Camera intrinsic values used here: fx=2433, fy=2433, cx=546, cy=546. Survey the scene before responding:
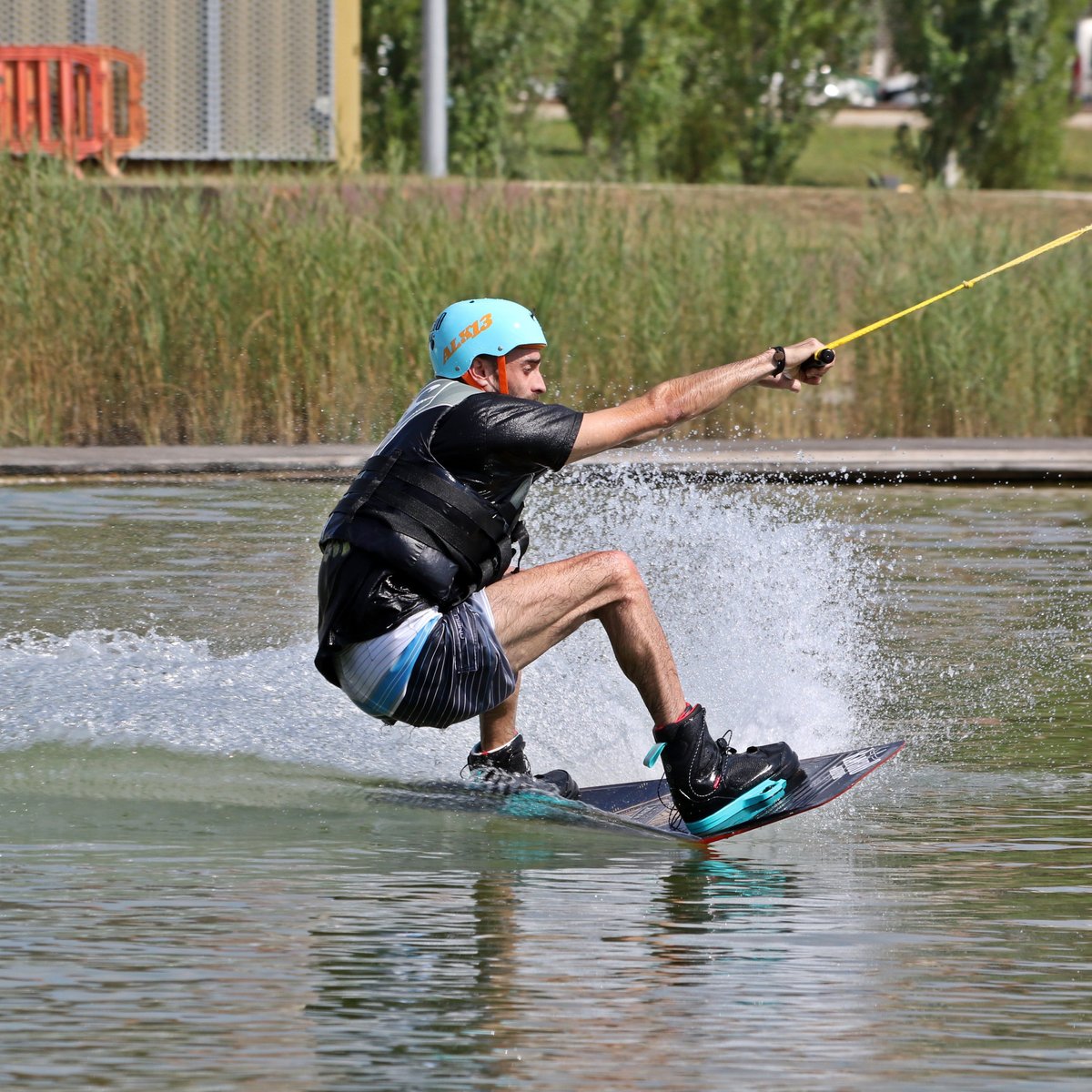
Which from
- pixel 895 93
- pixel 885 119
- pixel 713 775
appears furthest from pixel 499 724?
pixel 895 93

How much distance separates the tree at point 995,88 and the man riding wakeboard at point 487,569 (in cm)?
2812

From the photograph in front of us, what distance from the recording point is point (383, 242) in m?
15.4

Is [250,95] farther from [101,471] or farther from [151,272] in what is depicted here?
[101,471]

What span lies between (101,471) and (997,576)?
529 cm

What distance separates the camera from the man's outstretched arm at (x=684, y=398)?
642 cm

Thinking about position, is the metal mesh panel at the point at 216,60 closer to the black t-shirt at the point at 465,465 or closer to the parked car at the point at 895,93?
the black t-shirt at the point at 465,465

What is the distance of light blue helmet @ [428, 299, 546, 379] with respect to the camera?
648cm

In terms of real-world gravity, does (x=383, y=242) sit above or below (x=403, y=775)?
above

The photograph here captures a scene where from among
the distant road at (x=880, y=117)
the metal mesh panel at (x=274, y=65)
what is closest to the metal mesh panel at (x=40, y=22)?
the metal mesh panel at (x=274, y=65)

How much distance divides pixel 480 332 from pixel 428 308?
345 inches

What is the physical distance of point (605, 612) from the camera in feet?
21.5

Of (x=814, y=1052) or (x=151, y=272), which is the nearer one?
(x=814, y=1052)

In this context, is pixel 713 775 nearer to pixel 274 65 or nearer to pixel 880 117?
pixel 274 65

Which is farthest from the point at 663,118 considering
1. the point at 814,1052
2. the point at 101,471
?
the point at 814,1052
